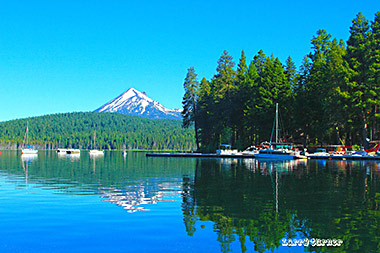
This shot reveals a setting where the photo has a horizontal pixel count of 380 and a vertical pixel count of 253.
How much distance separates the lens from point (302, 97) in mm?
76562

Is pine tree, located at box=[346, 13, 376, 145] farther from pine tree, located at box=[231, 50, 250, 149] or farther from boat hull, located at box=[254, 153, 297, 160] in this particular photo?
pine tree, located at box=[231, 50, 250, 149]

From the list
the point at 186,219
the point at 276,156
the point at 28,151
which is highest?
the point at 28,151

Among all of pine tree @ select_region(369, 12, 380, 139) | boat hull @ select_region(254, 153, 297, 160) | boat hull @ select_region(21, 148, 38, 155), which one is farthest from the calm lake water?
boat hull @ select_region(21, 148, 38, 155)

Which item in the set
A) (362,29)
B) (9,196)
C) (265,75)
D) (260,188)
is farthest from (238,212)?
(265,75)

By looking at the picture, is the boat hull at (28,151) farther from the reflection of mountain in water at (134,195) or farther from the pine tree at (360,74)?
the reflection of mountain in water at (134,195)

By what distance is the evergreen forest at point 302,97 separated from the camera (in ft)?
214

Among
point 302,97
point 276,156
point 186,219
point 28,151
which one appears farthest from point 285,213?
point 28,151

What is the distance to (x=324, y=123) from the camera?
233ft

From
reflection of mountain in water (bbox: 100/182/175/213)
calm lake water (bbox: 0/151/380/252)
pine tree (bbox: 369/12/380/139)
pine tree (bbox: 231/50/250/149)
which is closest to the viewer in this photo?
calm lake water (bbox: 0/151/380/252)

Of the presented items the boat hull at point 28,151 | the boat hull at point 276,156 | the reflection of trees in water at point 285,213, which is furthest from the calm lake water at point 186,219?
the boat hull at point 28,151

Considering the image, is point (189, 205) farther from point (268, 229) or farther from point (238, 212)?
point (268, 229)

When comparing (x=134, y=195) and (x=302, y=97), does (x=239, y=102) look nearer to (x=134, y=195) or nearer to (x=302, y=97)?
(x=302, y=97)

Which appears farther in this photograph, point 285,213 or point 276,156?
point 276,156

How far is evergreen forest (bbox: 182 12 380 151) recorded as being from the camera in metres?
65.2
